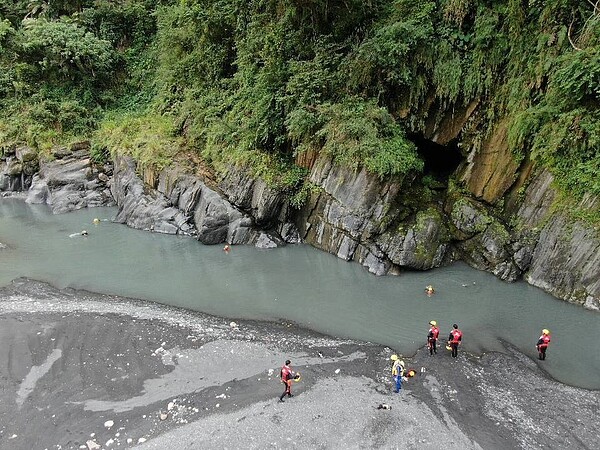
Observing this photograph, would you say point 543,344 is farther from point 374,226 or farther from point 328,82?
point 328,82

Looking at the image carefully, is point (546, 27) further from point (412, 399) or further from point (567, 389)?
point (412, 399)

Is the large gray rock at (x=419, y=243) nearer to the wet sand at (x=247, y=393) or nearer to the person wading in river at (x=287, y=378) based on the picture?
the wet sand at (x=247, y=393)

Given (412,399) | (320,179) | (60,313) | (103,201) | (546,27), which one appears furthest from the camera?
(103,201)

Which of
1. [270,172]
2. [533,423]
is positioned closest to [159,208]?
[270,172]

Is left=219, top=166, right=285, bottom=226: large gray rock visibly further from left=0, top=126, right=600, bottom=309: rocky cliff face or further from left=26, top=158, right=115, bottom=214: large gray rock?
left=26, top=158, right=115, bottom=214: large gray rock

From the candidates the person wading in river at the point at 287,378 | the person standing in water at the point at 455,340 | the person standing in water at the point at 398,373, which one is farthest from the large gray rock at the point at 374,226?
the person wading in river at the point at 287,378

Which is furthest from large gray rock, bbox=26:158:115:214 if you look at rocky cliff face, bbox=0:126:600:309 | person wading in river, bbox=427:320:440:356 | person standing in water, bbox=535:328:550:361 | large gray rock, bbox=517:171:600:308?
person standing in water, bbox=535:328:550:361
